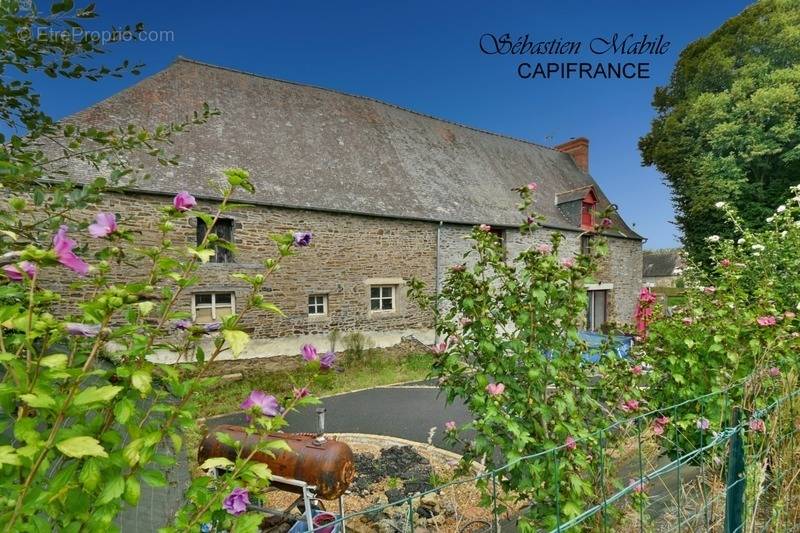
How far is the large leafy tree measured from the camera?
15.9 meters

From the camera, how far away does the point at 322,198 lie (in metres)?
11.9

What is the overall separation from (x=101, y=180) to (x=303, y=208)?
362 inches

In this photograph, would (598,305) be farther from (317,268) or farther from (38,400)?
(38,400)

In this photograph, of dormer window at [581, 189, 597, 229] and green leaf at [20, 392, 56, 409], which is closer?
green leaf at [20, 392, 56, 409]

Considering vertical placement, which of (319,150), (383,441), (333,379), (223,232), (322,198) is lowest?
(333,379)

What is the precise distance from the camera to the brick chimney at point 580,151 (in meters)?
22.9

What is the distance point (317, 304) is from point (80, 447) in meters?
11.0

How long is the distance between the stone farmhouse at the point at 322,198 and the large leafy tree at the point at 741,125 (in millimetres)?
4871

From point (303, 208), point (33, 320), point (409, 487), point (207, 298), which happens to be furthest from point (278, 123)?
point (33, 320)

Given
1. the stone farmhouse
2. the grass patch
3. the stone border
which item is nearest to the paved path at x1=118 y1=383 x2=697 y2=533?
the stone border

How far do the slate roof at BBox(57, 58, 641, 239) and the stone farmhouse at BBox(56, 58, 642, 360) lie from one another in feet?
0.16

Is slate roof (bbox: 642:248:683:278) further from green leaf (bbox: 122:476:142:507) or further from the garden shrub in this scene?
green leaf (bbox: 122:476:142:507)

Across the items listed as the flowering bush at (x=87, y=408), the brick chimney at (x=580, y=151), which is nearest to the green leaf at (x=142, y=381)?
the flowering bush at (x=87, y=408)

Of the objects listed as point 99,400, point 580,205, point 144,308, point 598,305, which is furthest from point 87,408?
point 598,305
